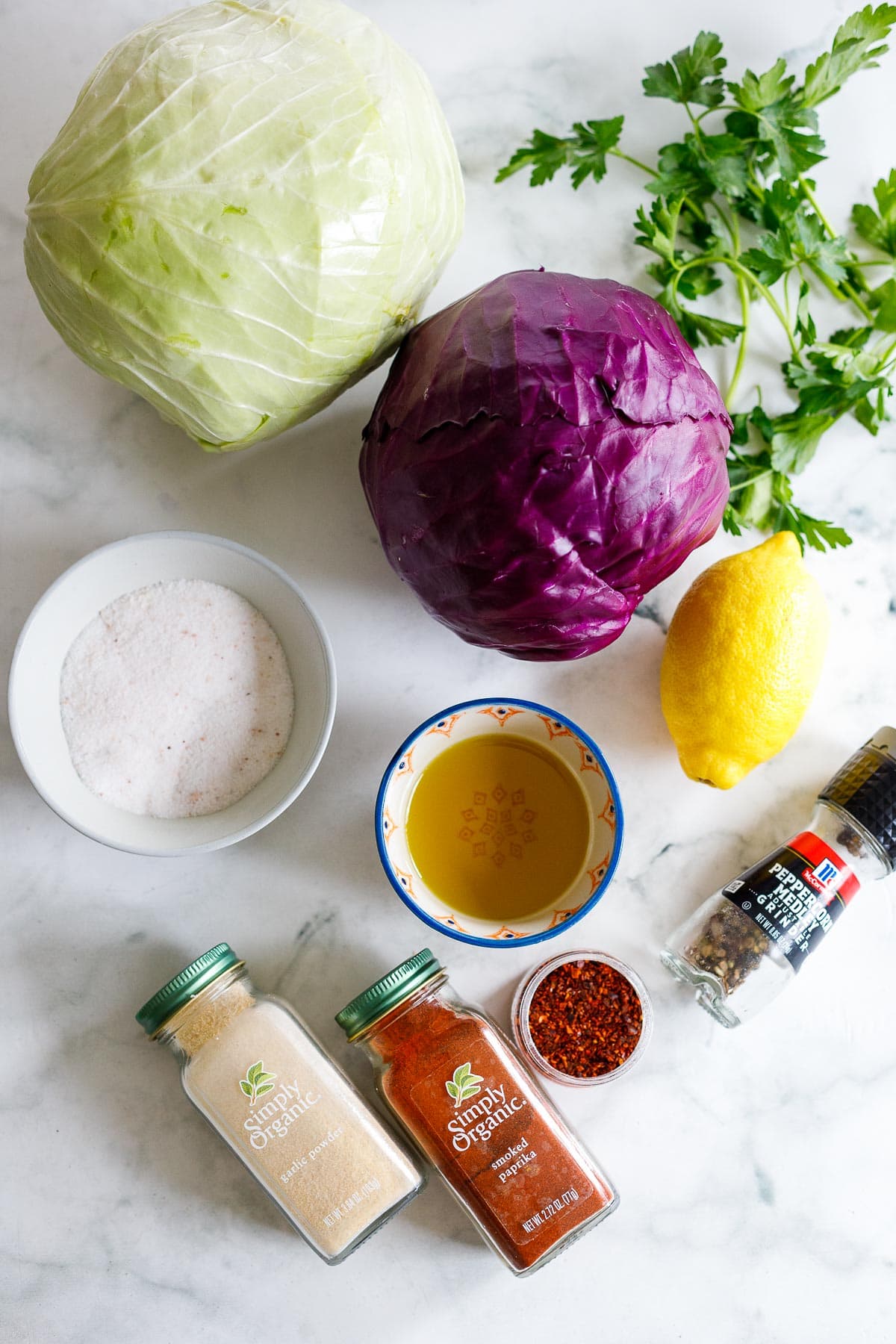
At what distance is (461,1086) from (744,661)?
22.2 inches

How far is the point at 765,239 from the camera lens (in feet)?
3.89

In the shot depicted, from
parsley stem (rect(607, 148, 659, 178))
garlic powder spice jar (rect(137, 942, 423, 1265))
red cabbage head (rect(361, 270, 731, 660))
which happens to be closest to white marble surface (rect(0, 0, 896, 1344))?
parsley stem (rect(607, 148, 659, 178))

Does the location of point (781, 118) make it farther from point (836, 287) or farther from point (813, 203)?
A: point (836, 287)

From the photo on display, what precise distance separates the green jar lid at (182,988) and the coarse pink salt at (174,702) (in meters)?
0.17

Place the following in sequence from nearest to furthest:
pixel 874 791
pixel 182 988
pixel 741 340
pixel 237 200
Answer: pixel 237 200 → pixel 182 988 → pixel 874 791 → pixel 741 340

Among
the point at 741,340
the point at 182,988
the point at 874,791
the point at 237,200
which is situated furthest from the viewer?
the point at 741,340

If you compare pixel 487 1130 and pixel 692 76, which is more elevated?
pixel 692 76

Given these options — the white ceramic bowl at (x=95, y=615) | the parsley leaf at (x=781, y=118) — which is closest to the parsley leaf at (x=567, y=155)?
the parsley leaf at (x=781, y=118)

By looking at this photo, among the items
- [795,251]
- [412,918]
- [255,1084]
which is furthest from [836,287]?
[255,1084]

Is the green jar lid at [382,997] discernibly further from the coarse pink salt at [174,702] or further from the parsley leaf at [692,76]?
the parsley leaf at [692,76]

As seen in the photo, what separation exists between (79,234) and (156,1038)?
2.68 feet

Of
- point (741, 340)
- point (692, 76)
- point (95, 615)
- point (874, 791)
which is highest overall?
point (692, 76)

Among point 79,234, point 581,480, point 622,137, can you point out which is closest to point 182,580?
point 79,234

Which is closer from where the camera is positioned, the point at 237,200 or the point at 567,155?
the point at 237,200
